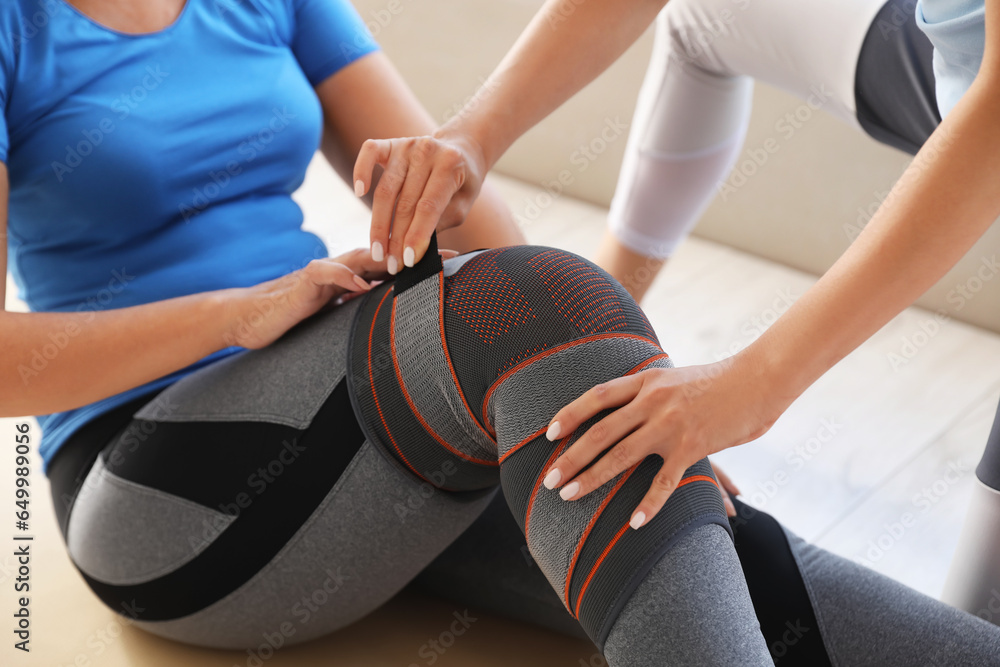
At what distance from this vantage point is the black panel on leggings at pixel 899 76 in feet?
3.45

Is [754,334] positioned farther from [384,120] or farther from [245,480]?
[245,480]

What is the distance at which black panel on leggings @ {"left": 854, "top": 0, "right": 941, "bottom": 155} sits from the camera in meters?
1.05

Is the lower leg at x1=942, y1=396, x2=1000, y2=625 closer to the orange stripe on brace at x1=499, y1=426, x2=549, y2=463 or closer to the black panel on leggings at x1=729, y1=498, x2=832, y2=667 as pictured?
the black panel on leggings at x1=729, y1=498, x2=832, y2=667

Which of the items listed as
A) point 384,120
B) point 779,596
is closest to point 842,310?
point 779,596

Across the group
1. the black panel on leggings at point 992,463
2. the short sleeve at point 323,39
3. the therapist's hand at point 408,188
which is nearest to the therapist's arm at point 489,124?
the therapist's hand at point 408,188

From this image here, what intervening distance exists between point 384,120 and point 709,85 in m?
0.50

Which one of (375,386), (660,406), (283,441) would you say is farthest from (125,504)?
(660,406)

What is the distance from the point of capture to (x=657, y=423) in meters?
0.65

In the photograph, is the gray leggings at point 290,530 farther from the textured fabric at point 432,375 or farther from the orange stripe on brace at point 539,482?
the orange stripe on brace at point 539,482

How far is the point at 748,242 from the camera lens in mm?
2146

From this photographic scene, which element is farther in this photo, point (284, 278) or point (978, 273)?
point (978, 273)

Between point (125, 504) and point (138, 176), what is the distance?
309mm

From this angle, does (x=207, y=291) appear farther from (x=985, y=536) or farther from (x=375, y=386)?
(x=985, y=536)

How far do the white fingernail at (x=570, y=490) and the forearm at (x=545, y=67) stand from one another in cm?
46
